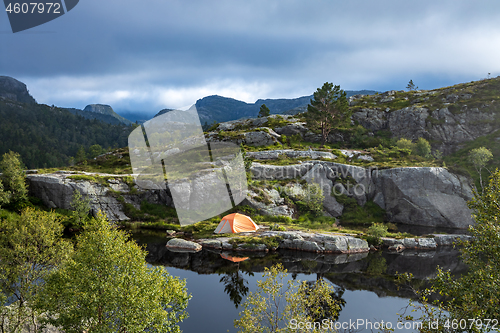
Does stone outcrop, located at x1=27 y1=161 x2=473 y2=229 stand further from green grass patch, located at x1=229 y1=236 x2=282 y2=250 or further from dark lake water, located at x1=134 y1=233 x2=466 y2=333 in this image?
dark lake water, located at x1=134 y1=233 x2=466 y2=333

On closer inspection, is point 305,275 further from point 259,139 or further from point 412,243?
point 259,139

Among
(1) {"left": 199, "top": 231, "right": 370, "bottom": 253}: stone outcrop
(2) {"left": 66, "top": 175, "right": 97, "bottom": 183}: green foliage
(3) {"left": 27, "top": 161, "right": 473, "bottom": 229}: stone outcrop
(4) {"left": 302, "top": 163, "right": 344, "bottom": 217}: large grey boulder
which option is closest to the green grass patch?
(1) {"left": 199, "top": 231, "right": 370, "bottom": 253}: stone outcrop

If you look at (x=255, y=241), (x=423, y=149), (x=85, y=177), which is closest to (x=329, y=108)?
(x=423, y=149)

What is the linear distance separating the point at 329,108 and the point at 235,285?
6484 cm

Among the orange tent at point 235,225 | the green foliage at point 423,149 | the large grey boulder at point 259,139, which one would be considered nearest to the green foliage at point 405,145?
the green foliage at point 423,149

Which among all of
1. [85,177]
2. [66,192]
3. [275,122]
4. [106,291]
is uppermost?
[275,122]

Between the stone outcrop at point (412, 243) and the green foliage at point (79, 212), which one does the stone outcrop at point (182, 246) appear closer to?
the green foliage at point (79, 212)

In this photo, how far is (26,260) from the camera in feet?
46.6

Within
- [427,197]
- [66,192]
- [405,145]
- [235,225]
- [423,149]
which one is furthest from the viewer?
[405,145]

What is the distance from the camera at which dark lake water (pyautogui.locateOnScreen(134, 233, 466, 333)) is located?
18125 mm

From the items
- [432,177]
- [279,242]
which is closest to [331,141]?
[432,177]

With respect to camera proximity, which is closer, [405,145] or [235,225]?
[235,225]

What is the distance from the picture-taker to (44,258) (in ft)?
46.5

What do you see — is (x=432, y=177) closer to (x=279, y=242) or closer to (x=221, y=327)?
(x=279, y=242)
